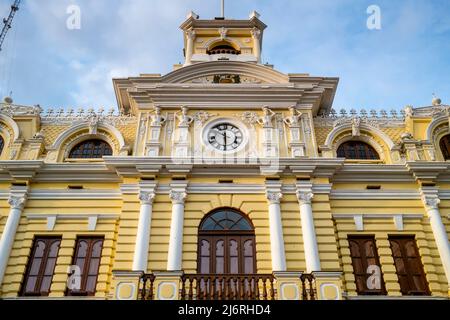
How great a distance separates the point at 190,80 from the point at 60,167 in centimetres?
606

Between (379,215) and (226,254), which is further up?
(379,215)

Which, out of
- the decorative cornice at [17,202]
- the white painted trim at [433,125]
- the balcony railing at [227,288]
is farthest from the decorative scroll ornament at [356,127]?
the decorative cornice at [17,202]

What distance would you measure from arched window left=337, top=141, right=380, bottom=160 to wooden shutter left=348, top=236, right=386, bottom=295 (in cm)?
361

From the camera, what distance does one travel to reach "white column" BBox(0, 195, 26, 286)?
14.2 metres

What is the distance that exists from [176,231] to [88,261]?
305 cm

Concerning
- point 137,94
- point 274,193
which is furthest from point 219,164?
point 137,94

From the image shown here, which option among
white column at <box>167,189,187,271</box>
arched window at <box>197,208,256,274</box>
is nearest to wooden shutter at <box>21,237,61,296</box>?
white column at <box>167,189,187,271</box>

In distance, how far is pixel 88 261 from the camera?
1446 cm

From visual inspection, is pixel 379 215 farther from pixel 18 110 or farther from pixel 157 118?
pixel 18 110

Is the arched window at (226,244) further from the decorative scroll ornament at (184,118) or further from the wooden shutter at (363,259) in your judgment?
the decorative scroll ornament at (184,118)

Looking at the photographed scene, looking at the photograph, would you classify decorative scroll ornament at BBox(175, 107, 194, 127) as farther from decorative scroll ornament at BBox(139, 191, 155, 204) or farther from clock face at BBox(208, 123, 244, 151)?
decorative scroll ornament at BBox(139, 191, 155, 204)

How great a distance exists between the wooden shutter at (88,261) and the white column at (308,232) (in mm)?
6651

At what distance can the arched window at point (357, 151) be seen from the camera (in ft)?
56.9

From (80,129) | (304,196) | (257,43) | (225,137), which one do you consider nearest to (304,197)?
(304,196)
